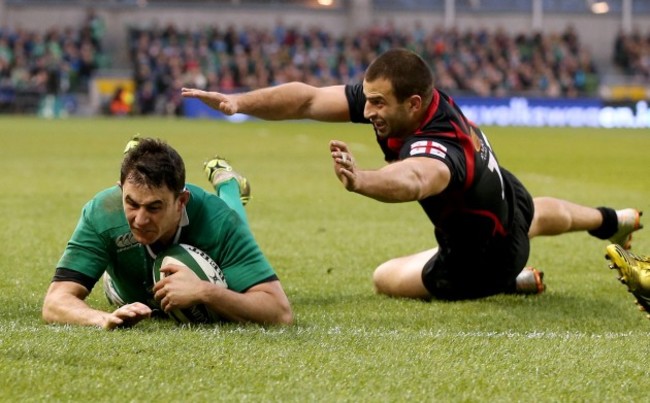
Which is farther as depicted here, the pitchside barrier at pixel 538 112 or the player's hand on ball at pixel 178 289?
the pitchside barrier at pixel 538 112

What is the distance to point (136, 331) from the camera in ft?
17.3

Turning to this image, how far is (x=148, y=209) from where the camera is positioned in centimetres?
519

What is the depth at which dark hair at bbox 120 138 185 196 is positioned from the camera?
5.14m

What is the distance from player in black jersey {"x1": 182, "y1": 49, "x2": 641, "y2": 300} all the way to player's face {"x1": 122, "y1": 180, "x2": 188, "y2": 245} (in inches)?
32.1

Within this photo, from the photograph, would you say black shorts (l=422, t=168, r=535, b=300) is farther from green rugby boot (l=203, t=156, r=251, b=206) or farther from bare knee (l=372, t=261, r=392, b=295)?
green rugby boot (l=203, t=156, r=251, b=206)

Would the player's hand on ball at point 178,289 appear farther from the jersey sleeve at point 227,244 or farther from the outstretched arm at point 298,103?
the outstretched arm at point 298,103

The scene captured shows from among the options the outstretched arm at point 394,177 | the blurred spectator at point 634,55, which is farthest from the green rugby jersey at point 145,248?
the blurred spectator at point 634,55

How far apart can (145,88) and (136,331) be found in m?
34.5

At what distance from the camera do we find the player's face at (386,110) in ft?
19.8

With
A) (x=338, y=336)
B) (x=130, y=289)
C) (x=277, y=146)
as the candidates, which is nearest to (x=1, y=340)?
(x=130, y=289)

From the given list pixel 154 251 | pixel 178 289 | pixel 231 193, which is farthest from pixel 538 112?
pixel 178 289

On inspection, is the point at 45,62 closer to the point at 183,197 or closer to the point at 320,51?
the point at 320,51

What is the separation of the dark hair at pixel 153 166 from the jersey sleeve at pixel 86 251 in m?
0.38

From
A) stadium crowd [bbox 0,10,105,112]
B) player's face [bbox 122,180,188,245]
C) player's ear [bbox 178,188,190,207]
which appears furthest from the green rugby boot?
stadium crowd [bbox 0,10,105,112]
